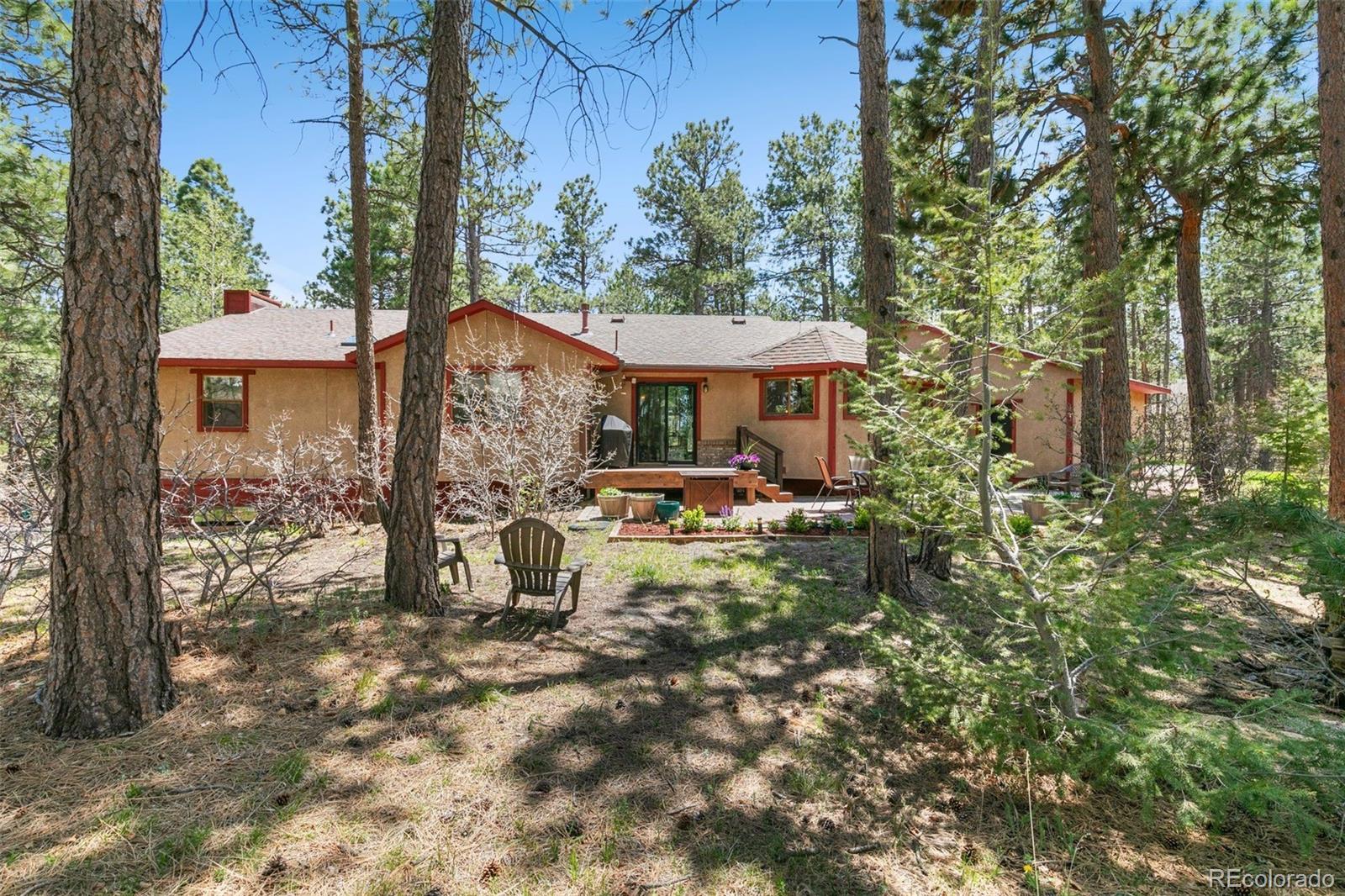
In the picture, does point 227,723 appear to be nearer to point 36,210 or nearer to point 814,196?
point 36,210

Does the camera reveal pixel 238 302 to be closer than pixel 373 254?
Yes

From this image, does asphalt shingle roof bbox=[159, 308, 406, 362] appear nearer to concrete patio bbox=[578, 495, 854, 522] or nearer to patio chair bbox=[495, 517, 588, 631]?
concrete patio bbox=[578, 495, 854, 522]

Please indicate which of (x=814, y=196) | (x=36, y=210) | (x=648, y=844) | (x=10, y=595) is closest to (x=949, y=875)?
(x=648, y=844)

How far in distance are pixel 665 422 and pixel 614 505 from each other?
4.28 metres

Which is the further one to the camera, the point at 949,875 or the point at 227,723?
the point at 227,723

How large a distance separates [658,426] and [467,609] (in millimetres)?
9593

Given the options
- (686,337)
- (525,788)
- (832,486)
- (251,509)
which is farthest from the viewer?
(686,337)

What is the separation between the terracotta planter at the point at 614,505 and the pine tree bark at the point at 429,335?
566 cm

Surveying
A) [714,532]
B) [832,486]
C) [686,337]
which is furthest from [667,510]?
[686,337]

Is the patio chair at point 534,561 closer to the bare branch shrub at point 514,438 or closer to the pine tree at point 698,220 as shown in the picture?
the bare branch shrub at point 514,438

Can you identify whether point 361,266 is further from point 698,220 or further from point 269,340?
point 698,220

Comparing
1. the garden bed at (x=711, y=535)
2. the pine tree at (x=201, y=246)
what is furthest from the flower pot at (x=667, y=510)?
the pine tree at (x=201, y=246)

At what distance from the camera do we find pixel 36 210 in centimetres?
808

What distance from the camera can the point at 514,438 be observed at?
26.5 ft
